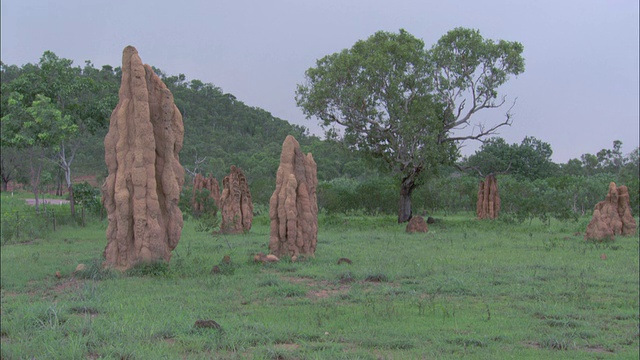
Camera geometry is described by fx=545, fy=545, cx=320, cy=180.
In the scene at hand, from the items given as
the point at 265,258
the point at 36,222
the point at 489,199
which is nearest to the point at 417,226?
the point at 489,199

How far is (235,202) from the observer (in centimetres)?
2167

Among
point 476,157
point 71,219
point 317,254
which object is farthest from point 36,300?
point 476,157

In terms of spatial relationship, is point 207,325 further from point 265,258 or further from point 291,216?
point 291,216

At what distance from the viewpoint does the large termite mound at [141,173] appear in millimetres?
11586

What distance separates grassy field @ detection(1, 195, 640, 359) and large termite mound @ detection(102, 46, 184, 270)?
640 millimetres

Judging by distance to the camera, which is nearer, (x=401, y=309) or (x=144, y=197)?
(x=401, y=309)

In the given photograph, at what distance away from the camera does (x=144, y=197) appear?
38.2ft

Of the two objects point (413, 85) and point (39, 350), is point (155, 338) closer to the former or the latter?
point (39, 350)

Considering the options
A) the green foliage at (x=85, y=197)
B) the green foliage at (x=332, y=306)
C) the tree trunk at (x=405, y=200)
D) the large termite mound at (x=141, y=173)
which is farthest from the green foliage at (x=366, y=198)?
the large termite mound at (x=141, y=173)

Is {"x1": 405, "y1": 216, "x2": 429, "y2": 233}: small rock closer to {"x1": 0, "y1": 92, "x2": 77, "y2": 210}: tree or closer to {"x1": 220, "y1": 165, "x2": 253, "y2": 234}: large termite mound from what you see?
{"x1": 220, "y1": 165, "x2": 253, "y2": 234}: large termite mound

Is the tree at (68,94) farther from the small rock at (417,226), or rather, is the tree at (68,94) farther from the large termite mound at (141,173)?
the small rock at (417,226)

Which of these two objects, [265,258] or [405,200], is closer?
[265,258]

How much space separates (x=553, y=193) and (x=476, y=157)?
16742mm

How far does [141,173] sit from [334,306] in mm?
5517
